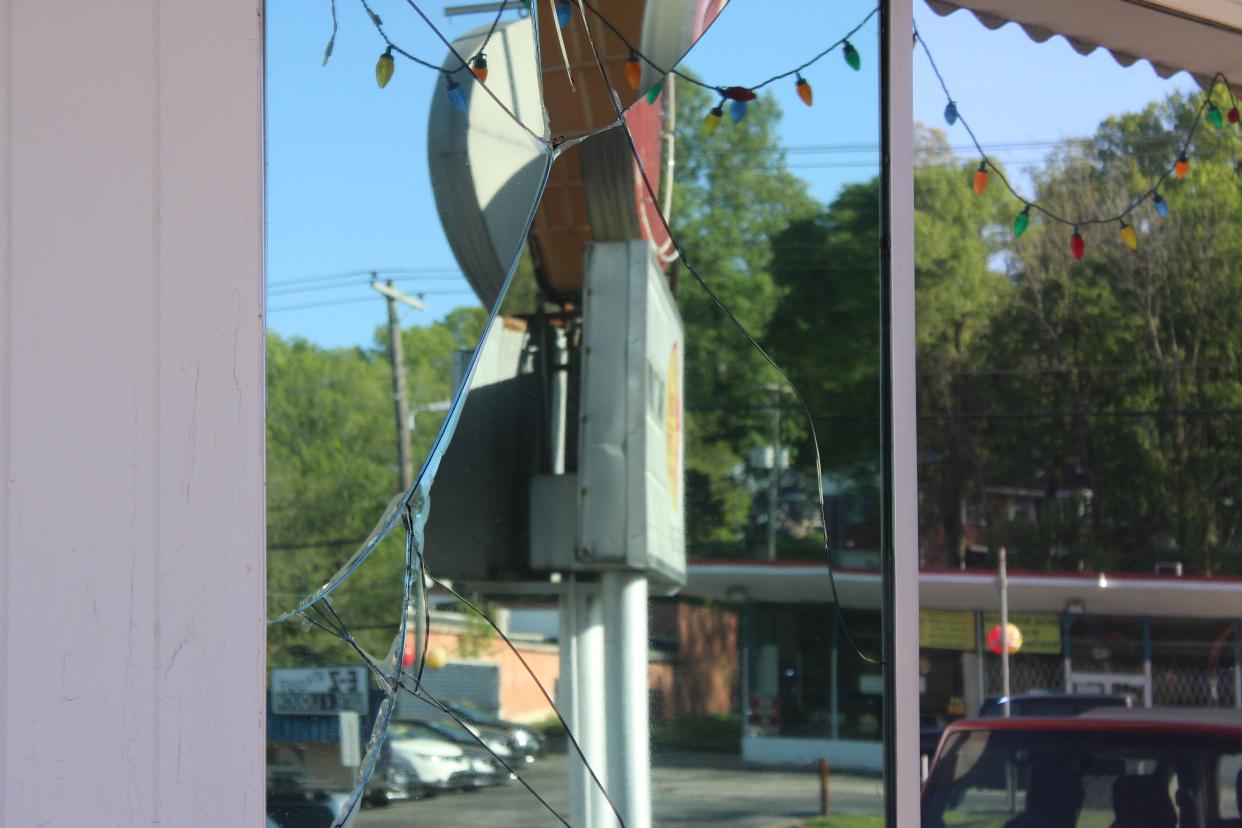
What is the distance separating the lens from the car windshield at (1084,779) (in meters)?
3.05

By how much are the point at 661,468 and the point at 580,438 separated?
0.60 feet

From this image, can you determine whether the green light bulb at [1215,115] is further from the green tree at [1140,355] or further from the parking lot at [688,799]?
the green tree at [1140,355]

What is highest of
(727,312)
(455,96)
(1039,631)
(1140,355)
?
(1140,355)

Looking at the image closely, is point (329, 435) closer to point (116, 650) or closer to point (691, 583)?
point (691, 583)

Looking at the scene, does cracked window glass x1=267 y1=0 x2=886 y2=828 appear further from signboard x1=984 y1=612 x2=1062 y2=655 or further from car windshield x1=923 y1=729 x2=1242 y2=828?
signboard x1=984 y1=612 x2=1062 y2=655

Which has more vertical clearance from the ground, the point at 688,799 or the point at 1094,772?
the point at 688,799

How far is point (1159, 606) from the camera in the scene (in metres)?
14.2

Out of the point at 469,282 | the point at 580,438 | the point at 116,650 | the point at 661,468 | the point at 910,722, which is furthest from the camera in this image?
the point at 661,468

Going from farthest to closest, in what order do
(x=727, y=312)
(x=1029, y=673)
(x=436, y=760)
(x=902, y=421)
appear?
(x=1029, y=673) < (x=727, y=312) < (x=436, y=760) < (x=902, y=421)

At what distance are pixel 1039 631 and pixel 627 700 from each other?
1400 centimetres

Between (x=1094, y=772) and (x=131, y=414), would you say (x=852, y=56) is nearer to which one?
(x=131, y=414)

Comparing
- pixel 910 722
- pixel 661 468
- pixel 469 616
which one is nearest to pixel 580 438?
pixel 661 468

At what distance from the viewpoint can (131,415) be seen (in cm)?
101

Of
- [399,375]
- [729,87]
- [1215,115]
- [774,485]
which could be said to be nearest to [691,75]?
[729,87]
